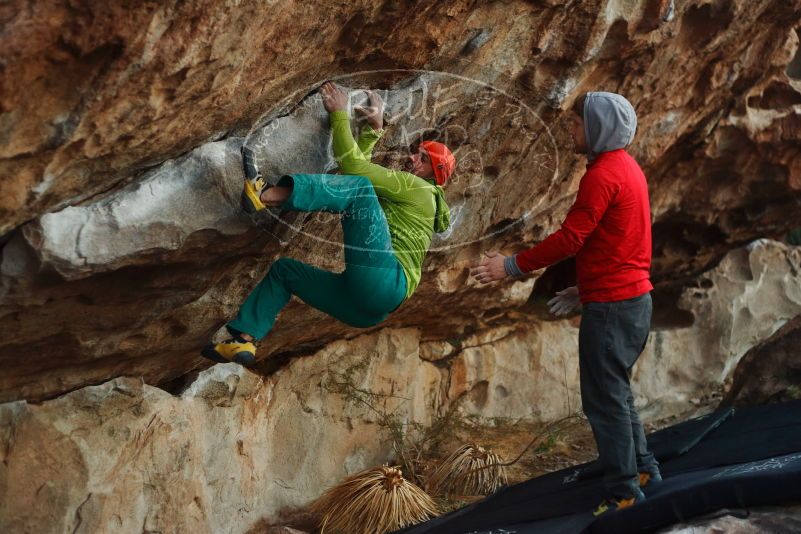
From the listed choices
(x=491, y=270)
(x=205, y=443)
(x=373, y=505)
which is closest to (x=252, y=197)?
(x=491, y=270)

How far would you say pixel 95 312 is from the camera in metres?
4.43

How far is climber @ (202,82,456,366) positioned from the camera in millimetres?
4098

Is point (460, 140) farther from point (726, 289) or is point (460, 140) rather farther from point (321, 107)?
point (726, 289)

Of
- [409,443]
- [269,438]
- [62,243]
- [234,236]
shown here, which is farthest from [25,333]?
[409,443]

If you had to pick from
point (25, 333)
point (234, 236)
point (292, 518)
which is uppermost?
point (234, 236)

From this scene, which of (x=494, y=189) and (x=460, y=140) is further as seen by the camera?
(x=494, y=189)

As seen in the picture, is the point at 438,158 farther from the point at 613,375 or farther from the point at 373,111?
the point at 613,375

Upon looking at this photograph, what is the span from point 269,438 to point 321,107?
229 cm

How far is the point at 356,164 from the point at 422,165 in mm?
435

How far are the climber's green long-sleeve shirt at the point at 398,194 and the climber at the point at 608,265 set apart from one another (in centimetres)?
30

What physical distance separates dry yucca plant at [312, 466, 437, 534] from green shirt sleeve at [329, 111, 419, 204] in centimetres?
196

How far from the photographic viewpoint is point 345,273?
4.31 m

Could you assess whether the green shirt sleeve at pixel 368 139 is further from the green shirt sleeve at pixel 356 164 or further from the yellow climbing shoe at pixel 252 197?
the yellow climbing shoe at pixel 252 197

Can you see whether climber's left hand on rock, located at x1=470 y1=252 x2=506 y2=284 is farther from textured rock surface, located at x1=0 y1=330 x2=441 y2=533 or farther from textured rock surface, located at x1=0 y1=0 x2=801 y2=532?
textured rock surface, located at x1=0 y1=330 x2=441 y2=533
